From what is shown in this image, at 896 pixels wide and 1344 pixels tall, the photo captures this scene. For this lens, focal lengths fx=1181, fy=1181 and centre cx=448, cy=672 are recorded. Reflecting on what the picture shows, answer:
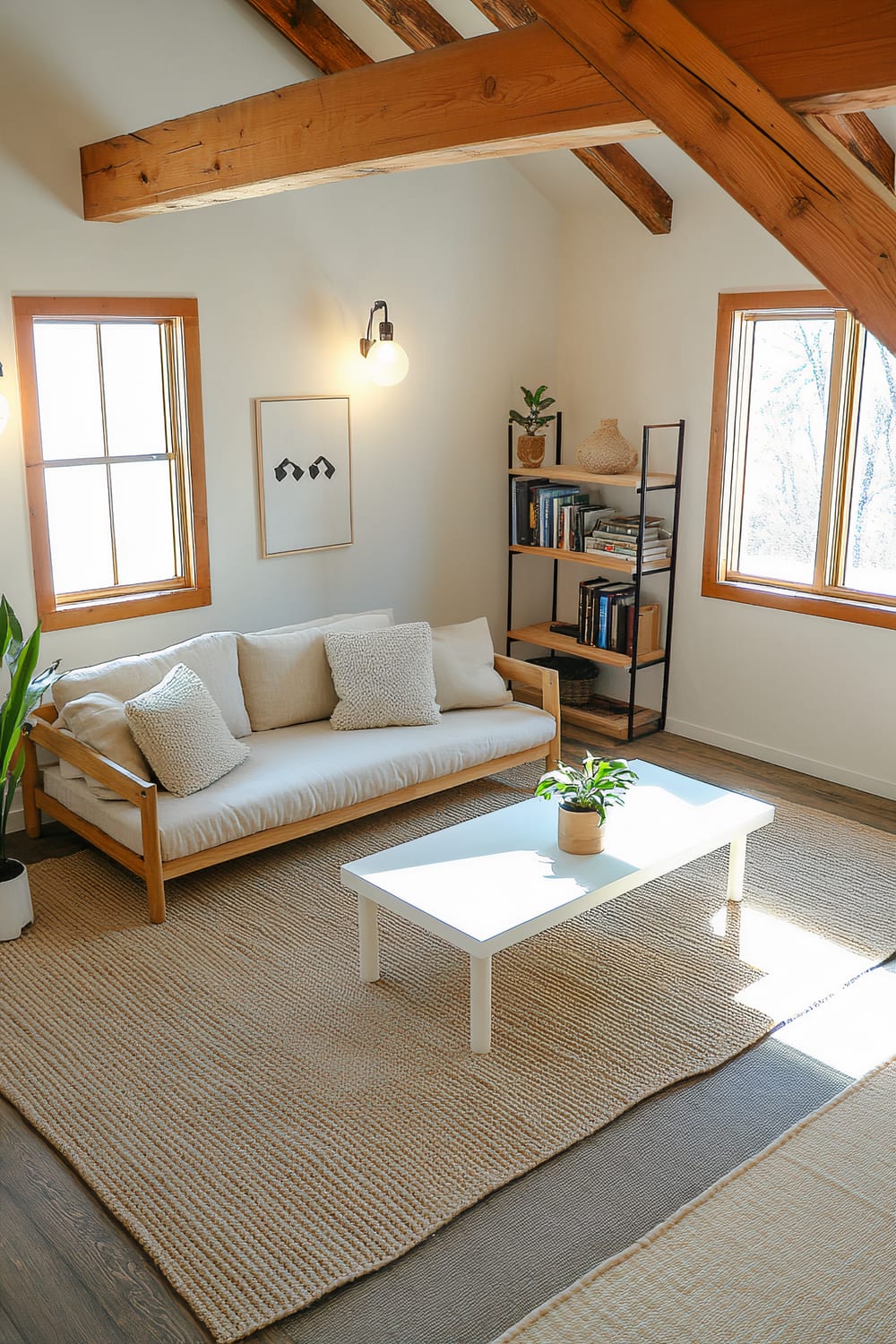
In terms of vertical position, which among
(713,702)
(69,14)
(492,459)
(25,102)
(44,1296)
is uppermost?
(69,14)

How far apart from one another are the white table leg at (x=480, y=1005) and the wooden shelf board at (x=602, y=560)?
Answer: 2643 millimetres

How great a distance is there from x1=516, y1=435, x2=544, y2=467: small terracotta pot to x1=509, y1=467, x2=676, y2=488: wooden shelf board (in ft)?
0.13

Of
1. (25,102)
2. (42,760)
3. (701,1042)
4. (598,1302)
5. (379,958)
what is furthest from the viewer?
(42,760)

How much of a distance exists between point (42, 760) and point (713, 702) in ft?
9.78

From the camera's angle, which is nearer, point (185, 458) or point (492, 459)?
point (185, 458)

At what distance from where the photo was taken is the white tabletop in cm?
316

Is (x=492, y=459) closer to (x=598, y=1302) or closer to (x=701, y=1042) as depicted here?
(x=701, y=1042)

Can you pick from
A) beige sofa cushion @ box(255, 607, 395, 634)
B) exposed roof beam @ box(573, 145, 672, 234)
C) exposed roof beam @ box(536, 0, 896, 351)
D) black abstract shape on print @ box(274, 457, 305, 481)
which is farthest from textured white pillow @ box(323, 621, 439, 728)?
exposed roof beam @ box(536, 0, 896, 351)

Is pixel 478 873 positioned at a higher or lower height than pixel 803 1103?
higher

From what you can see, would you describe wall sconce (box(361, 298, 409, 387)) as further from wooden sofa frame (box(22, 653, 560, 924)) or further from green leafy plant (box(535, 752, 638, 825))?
green leafy plant (box(535, 752, 638, 825))

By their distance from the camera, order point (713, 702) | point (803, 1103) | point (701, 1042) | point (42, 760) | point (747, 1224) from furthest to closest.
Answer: point (713, 702) < point (42, 760) < point (701, 1042) < point (803, 1103) < point (747, 1224)

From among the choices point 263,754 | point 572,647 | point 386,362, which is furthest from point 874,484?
point 263,754

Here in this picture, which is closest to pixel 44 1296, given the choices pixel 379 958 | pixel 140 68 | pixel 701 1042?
pixel 379 958

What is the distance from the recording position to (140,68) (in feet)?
14.2
